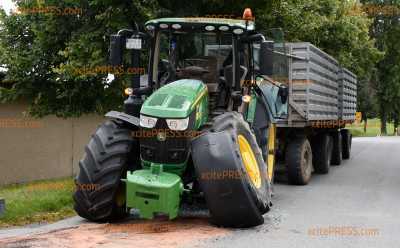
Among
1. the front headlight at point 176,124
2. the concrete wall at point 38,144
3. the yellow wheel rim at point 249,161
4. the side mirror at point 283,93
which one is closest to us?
the front headlight at point 176,124

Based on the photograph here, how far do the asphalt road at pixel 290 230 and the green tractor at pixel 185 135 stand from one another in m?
0.30

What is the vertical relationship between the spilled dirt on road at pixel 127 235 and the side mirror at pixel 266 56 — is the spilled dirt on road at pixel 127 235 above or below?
below

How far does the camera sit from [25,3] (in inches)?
547

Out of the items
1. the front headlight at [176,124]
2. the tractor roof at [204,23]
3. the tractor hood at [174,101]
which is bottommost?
the front headlight at [176,124]

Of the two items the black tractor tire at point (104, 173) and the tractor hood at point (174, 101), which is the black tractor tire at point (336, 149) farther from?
the black tractor tire at point (104, 173)

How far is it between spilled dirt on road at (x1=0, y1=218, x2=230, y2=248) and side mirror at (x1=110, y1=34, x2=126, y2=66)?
230 cm

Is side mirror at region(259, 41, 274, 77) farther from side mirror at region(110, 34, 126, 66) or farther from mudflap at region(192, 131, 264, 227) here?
side mirror at region(110, 34, 126, 66)

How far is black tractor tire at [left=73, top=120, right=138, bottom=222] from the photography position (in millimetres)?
7992

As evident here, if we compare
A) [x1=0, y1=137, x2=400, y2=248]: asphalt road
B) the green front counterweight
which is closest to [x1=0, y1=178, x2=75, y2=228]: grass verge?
[x1=0, y1=137, x2=400, y2=248]: asphalt road

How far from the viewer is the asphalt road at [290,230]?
7.13 metres

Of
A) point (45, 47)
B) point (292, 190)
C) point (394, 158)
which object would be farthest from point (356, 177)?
point (45, 47)

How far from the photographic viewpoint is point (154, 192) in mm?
7441

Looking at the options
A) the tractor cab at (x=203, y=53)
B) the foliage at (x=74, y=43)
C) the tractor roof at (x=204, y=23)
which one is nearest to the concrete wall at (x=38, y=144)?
the foliage at (x=74, y=43)

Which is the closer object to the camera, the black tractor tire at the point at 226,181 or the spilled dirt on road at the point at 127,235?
the spilled dirt on road at the point at 127,235
